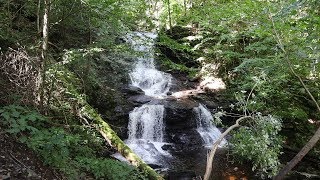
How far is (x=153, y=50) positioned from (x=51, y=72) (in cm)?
365

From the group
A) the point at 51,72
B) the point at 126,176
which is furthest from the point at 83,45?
the point at 126,176

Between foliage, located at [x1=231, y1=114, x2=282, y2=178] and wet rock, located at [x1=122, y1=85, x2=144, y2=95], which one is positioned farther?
wet rock, located at [x1=122, y1=85, x2=144, y2=95]

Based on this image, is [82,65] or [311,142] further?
[82,65]

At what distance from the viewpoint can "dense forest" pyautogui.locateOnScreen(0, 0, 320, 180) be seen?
475 centimetres

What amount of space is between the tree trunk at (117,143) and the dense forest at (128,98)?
3 cm

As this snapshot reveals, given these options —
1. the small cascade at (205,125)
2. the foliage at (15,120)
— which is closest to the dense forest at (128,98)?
the foliage at (15,120)

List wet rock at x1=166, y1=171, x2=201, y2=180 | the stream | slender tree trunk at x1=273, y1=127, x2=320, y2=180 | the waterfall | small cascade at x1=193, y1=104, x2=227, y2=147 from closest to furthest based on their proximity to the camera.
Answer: slender tree trunk at x1=273, y1=127, x2=320, y2=180 → wet rock at x1=166, y1=171, x2=201, y2=180 → the stream → the waterfall → small cascade at x1=193, y1=104, x2=227, y2=147

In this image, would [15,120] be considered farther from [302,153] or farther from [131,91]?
[131,91]

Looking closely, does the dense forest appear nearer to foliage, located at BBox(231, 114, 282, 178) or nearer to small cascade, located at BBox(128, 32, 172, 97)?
foliage, located at BBox(231, 114, 282, 178)

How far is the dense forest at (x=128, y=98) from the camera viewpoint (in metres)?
4.75

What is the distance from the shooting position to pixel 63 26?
7.20 metres

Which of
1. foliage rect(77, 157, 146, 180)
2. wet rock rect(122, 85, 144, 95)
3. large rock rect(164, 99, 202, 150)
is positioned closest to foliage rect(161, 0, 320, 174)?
large rock rect(164, 99, 202, 150)

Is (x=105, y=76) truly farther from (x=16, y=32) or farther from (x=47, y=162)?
(x=47, y=162)

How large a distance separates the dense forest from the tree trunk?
0.09ft
